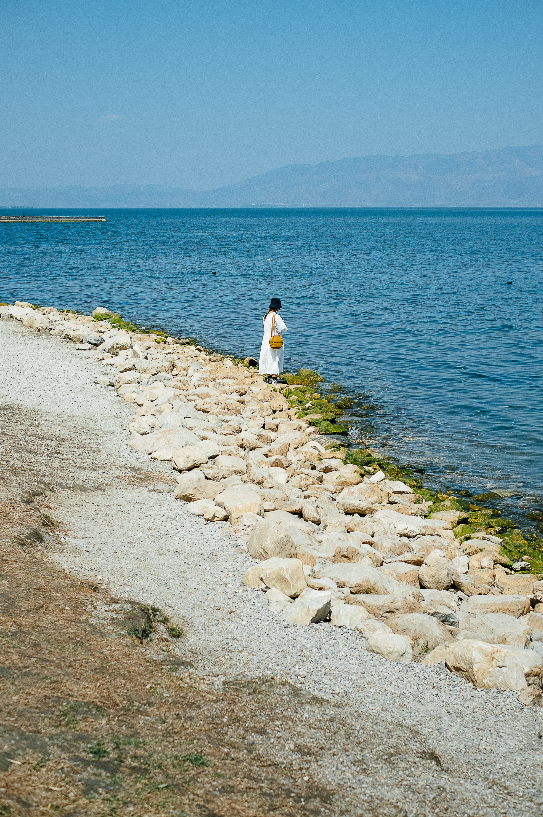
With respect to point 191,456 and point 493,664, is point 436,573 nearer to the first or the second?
point 493,664

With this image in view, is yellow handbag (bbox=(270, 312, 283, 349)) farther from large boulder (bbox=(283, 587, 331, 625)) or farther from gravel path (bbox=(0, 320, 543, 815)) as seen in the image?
large boulder (bbox=(283, 587, 331, 625))

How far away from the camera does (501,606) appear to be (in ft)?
26.0

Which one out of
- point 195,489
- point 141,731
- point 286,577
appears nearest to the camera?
point 141,731

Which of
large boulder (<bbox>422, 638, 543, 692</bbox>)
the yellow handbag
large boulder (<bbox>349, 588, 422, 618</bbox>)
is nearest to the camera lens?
large boulder (<bbox>422, 638, 543, 692</bbox>)

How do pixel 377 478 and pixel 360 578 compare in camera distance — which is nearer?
pixel 360 578

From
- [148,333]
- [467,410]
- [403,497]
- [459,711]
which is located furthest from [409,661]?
[148,333]

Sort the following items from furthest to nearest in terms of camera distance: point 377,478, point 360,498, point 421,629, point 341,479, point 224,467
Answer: point 377,478, point 341,479, point 224,467, point 360,498, point 421,629

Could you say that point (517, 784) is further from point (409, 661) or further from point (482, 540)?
point (482, 540)

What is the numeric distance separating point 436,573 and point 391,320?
22321mm

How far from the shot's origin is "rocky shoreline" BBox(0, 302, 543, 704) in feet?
23.1

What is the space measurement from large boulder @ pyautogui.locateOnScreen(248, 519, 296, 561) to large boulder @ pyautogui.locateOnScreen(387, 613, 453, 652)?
1.64 metres

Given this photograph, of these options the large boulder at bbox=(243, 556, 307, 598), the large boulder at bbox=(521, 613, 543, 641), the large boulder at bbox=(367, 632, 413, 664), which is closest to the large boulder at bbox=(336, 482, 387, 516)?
the large boulder at bbox=(243, 556, 307, 598)

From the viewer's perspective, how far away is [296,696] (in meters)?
5.75

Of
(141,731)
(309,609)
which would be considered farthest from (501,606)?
(141,731)
